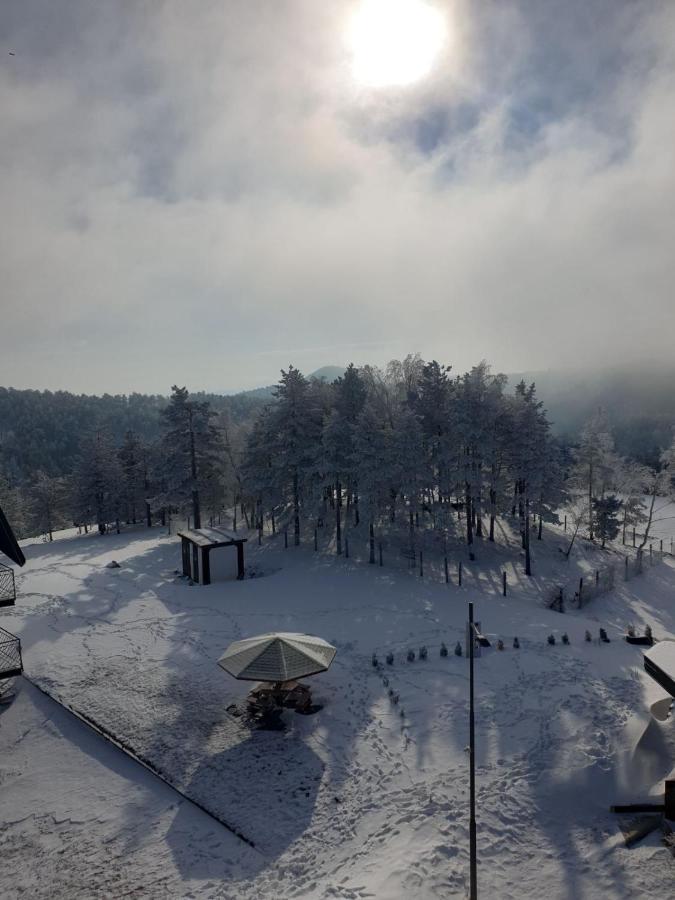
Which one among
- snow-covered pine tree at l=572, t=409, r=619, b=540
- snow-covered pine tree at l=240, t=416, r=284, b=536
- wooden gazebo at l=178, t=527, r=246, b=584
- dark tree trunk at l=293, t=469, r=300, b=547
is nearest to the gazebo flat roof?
wooden gazebo at l=178, t=527, r=246, b=584

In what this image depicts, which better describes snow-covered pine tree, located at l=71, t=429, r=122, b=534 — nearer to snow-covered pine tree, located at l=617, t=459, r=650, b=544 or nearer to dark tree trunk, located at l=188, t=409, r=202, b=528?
dark tree trunk, located at l=188, t=409, r=202, b=528

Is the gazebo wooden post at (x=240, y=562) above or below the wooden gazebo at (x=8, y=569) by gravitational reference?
below

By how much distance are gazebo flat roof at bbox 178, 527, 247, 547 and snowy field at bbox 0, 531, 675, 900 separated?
227 inches

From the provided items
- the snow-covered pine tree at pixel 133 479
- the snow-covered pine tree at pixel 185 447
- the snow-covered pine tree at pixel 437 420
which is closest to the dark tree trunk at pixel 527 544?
the snow-covered pine tree at pixel 437 420

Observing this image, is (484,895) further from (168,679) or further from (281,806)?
(168,679)

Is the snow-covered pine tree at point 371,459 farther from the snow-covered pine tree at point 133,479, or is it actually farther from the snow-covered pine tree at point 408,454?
the snow-covered pine tree at point 133,479

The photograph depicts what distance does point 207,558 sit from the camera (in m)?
29.0

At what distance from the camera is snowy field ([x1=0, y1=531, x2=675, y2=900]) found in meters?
9.93

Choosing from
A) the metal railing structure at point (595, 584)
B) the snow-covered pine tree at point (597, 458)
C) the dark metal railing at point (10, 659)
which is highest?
the snow-covered pine tree at point (597, 458)

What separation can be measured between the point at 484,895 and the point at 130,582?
2456 centimetres

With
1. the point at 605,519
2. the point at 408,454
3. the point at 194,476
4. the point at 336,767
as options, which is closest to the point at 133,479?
the point at 194,476

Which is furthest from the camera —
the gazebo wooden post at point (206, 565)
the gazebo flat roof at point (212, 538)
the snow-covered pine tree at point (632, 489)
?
the snow-covered pine tree at point (632, 489)

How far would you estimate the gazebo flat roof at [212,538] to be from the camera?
29156 mm

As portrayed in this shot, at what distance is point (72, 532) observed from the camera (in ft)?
192
